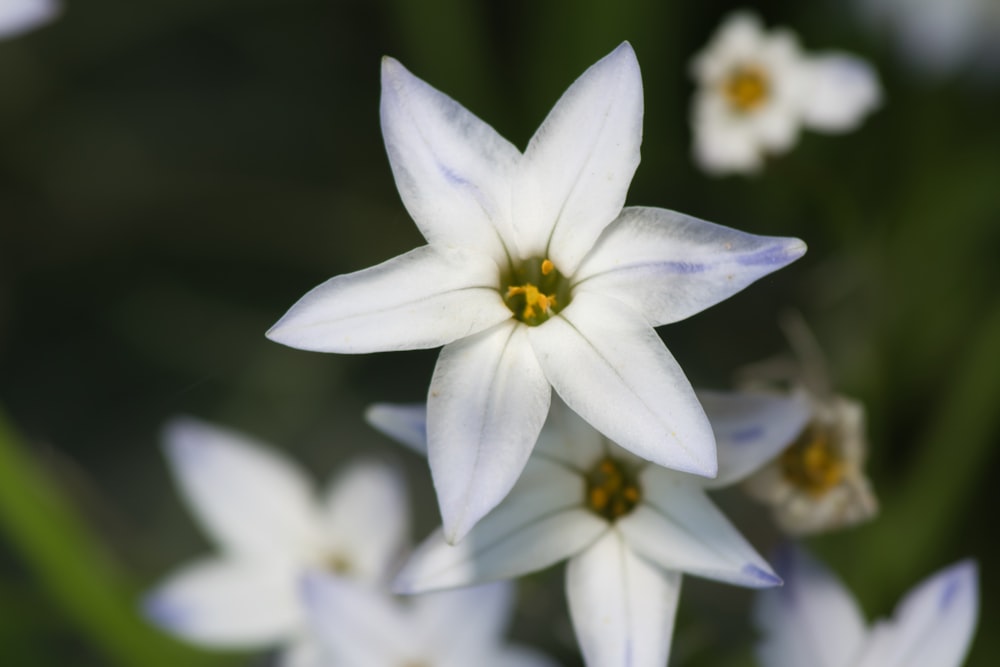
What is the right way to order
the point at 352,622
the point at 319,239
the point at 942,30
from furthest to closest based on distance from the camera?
the point at 319,239 → the point at 942,30 → the point at 352,622

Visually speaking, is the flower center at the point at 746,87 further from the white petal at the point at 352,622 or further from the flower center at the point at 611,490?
the white petal at the point at 352,622

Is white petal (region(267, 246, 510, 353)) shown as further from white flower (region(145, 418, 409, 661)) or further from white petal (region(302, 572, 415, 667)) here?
white flower (region(145, 418, 409, 661))

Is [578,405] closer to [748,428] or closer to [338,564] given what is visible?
[748,428]

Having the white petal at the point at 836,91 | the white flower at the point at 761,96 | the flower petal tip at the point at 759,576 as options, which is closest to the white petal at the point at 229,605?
the flower petal tip at the point at 759,576

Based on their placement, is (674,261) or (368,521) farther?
(368,521)

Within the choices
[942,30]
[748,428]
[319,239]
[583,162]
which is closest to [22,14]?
[583,162]

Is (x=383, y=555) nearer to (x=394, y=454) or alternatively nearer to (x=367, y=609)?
(x=367, y=609)

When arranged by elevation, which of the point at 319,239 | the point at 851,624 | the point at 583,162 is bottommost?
the point at 851,624
